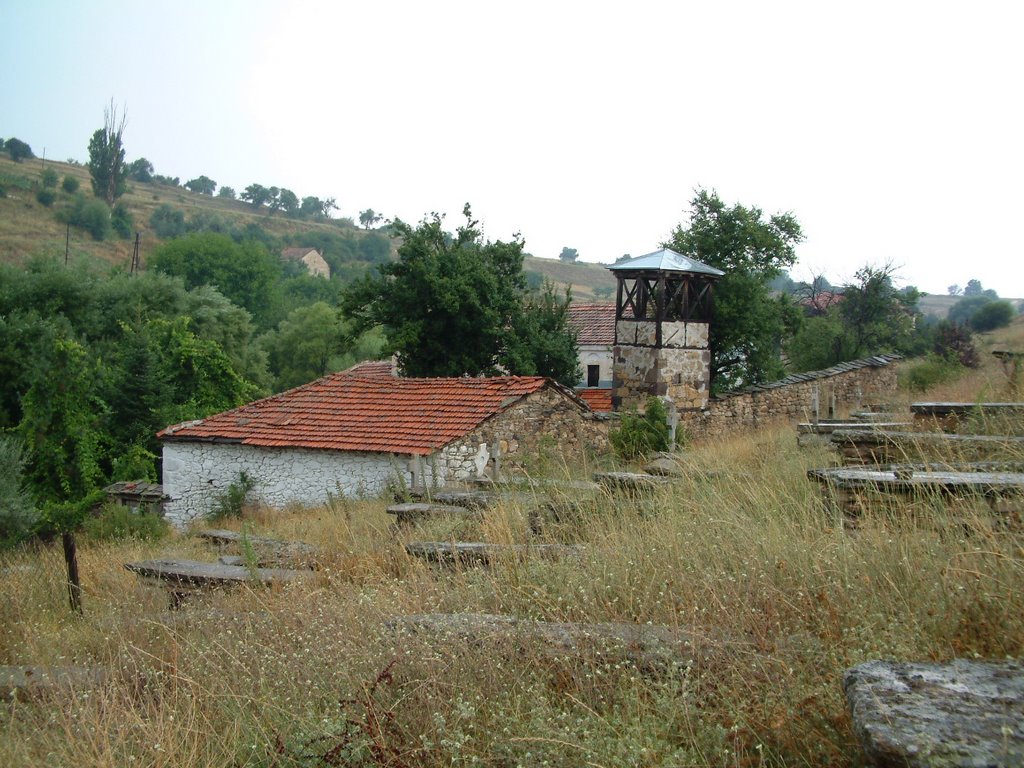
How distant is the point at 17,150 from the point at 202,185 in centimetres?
2484

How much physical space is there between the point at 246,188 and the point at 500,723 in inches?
4252

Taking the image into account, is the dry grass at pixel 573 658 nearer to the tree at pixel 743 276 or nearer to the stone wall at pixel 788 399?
the stone wall at pixel 788 399

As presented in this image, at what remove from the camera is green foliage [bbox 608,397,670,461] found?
15.6m

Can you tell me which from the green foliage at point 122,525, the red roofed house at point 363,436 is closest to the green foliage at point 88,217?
the red roofed house at point 363,436

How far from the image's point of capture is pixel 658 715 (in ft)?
10.7

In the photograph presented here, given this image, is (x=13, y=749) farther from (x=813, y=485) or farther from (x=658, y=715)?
(x=813, y=485)

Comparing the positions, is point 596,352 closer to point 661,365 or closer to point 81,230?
point 661,365

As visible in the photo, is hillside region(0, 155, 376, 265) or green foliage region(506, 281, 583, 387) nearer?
green foliage region(506, 281, 583, 387)

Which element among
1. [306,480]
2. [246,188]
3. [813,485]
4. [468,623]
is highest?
[246,188]

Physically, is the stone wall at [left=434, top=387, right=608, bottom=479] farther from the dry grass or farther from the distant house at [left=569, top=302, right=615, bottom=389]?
the distant house at [left=569, top=302, right=615, bottom=389]

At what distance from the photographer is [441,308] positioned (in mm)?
23797

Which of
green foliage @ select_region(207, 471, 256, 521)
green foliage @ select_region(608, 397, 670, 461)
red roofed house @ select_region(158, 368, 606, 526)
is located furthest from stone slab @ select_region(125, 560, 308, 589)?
green foliage @ select_region(207, 471, 256, 521)

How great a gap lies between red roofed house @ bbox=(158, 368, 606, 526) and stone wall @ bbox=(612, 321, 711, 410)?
9.24 feet

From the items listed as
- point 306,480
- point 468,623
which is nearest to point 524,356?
point 306,480
